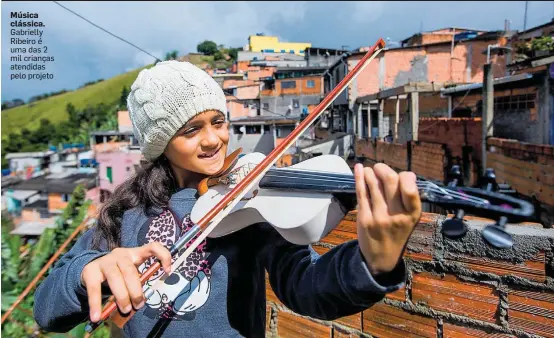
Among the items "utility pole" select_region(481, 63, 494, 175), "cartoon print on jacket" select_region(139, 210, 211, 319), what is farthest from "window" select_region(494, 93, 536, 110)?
"cartoon print on jacket" select_region(139, 210, 211, 319)

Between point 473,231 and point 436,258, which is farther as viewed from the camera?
point 436,258

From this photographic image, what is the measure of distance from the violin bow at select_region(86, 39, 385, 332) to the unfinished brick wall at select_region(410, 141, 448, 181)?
20.4 ft

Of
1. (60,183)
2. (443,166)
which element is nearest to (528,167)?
(443,166)

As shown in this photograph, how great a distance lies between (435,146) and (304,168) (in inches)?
264

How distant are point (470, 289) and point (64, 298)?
151 centimetres

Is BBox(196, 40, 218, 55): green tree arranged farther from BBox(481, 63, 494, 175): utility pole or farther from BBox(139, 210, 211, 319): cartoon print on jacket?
BBox(139, 210, 211, 319): cartoon print on jacket

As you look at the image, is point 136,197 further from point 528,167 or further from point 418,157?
point 418,157

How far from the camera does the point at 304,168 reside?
139cm

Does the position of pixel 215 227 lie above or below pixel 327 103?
below

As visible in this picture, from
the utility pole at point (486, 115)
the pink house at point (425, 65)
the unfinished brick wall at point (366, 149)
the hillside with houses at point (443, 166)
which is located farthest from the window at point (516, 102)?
the pink house at point (425, 65)

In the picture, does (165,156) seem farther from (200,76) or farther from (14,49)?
(14,49)

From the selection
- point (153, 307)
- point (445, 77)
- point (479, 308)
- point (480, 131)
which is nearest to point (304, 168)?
point (153, 307)

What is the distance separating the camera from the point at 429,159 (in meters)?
7.65

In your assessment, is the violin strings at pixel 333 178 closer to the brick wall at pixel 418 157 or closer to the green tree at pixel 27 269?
the green tree at pixel 27 269
